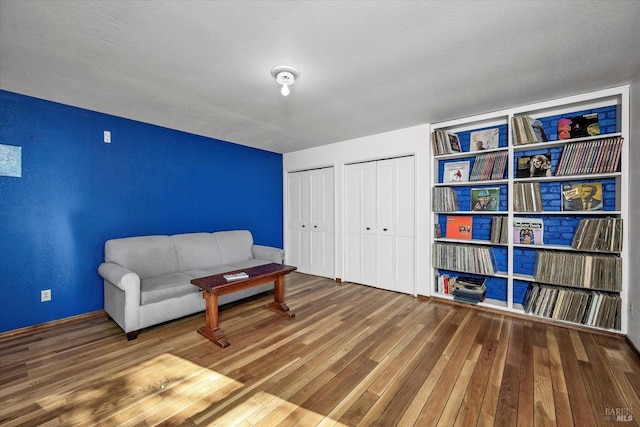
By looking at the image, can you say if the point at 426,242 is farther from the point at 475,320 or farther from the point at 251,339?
the point at 251,339

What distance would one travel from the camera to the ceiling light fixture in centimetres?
211

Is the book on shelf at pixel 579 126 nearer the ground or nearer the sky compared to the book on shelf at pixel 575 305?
nearer the sky

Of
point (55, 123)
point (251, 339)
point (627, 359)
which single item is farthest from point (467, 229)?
point (55, 123)

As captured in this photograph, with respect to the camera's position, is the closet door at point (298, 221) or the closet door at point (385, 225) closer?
the closet door at point (385, 225)

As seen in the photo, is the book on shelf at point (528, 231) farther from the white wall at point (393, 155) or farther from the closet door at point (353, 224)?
the closet door at point (353, 224)

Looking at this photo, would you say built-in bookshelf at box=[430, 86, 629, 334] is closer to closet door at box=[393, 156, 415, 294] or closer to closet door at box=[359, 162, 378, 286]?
closet door at box=[393, 156, 415, 294]

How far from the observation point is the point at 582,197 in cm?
271

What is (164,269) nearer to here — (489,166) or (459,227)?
(459,227)

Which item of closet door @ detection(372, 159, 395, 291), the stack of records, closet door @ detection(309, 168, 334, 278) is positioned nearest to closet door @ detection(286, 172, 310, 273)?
closet door @ detection(309, 168, 334, 278)

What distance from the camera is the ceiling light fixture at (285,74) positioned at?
211cm

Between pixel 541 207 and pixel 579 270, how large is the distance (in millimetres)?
680

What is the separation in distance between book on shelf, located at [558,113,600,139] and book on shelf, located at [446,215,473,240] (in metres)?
1.27

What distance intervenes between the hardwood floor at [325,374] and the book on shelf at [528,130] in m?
1.94

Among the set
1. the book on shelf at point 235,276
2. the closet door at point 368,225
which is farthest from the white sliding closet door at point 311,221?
the book on shelf at point 235,276
